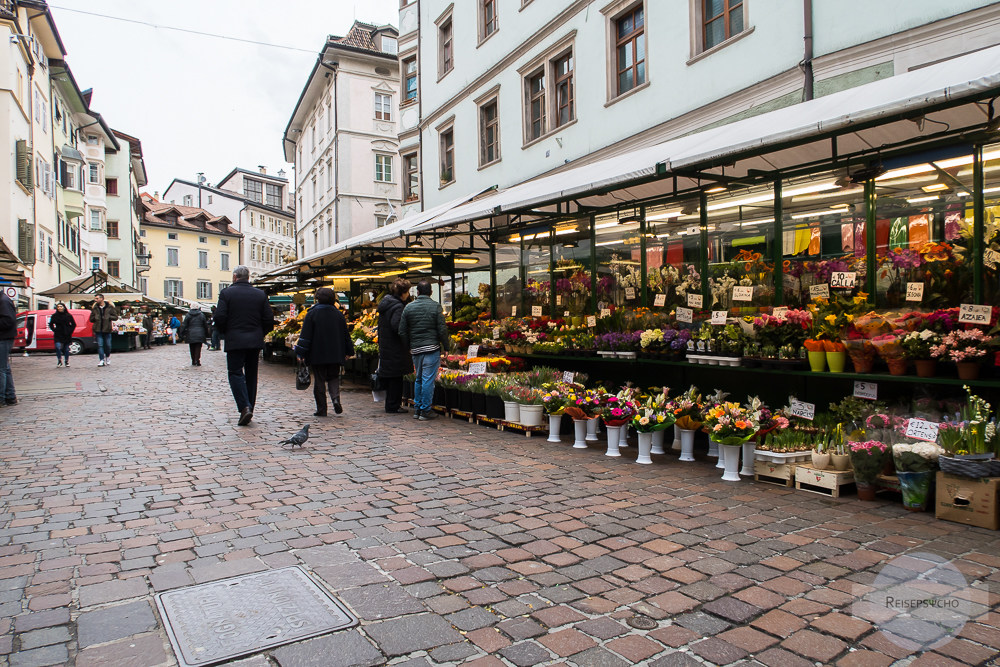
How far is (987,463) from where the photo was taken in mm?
4629

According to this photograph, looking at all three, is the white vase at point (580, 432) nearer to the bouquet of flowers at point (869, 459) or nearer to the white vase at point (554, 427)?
the white vase at point (554, 427)

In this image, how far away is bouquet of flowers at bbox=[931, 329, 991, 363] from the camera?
17.4 feet

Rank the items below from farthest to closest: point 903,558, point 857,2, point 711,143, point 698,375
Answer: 1. point 857,2
2. point 698,375
3. point 711,143
4. point 903,558

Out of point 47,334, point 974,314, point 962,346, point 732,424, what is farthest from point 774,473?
point 47,334

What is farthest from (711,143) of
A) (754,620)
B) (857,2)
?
(857,2)

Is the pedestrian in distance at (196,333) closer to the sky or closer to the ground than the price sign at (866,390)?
closer to the sky

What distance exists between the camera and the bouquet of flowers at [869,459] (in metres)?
5.23

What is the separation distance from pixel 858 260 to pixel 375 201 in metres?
34.0

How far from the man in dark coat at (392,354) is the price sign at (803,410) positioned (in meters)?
5.83

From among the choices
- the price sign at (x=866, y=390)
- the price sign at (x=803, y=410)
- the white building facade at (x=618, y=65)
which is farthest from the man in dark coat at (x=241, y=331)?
the white building facade at (x=618, y=65)

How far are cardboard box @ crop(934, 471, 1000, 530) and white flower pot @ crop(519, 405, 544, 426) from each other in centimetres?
435

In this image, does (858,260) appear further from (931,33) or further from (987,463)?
(931,33)

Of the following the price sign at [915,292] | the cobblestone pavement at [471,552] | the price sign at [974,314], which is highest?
the price sign at [915,292]

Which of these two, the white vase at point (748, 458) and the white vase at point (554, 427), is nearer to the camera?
the white vase at point (748, 458)
